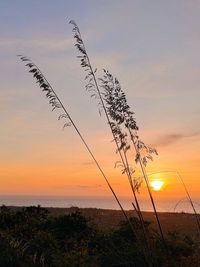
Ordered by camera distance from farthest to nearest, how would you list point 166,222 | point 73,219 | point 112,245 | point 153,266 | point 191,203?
point 166,222 → point 73,219 → point 112,245 → point 153,266 → point 191,203

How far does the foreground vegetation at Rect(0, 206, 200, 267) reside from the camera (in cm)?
1295

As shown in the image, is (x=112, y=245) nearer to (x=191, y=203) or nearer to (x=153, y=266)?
(x=153, y=266)

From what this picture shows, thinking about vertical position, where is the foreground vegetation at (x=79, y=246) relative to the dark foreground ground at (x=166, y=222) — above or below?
below

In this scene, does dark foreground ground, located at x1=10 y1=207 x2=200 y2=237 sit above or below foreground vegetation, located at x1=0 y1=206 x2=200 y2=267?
above

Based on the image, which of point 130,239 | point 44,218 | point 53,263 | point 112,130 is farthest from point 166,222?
point 112,130

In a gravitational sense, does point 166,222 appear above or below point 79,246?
above

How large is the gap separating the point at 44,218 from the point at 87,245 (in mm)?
4863

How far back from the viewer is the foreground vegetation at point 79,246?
12945 millimetres

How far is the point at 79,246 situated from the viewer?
16.4 meters

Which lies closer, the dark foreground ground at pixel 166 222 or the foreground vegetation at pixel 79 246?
the foreground vegetation at pixel 79 246

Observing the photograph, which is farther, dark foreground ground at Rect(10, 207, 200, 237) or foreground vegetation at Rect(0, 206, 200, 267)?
dark foreground ground at Rect(10, 207, 200, 237)

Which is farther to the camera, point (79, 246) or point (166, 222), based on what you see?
point (166, 222)

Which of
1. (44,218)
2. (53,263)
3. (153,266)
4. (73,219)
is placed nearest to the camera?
(153,266)

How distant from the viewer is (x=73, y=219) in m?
18.5
